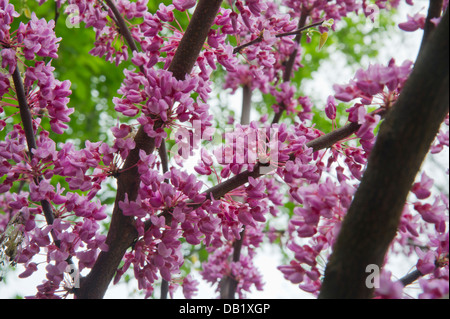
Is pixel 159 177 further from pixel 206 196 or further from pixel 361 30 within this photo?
pixel 361 30

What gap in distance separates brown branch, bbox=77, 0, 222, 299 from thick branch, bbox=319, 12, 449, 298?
1.02m

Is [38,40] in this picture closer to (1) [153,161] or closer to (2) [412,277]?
(1) [153,161]

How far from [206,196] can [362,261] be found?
85cm

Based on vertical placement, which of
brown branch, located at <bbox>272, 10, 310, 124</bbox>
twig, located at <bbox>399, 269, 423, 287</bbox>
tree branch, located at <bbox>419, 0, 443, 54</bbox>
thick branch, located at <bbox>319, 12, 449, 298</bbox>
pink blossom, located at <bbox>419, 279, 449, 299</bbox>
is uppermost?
brown branch, located at <bbox>272, 10, 310, 124</bbox>

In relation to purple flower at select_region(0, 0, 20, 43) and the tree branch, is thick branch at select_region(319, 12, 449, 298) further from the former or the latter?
purple flower at select_region(0, 0, 20, 43)

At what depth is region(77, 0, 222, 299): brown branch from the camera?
1.74 meters

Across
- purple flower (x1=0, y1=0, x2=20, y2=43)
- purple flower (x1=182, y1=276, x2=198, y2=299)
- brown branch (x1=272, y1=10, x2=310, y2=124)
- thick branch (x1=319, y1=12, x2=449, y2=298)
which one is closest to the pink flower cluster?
purple flower (x1=0, y1=0, x2=20, y2=43)

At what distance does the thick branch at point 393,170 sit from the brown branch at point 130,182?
3.34 ft

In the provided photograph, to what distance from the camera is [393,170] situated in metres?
0.97

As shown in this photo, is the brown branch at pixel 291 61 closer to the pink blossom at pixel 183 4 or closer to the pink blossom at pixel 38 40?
the pink blossom at pixel 183 4

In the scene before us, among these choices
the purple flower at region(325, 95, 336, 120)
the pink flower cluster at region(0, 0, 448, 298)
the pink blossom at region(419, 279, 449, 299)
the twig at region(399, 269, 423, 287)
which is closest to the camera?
the pink blossom at region(419, 279, 449, 299)

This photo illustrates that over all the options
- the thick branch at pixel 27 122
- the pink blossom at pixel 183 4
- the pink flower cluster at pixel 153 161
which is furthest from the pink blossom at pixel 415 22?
the thick branch at pixel 27 122

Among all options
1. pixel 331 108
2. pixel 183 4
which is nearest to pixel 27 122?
pixel 183 4
